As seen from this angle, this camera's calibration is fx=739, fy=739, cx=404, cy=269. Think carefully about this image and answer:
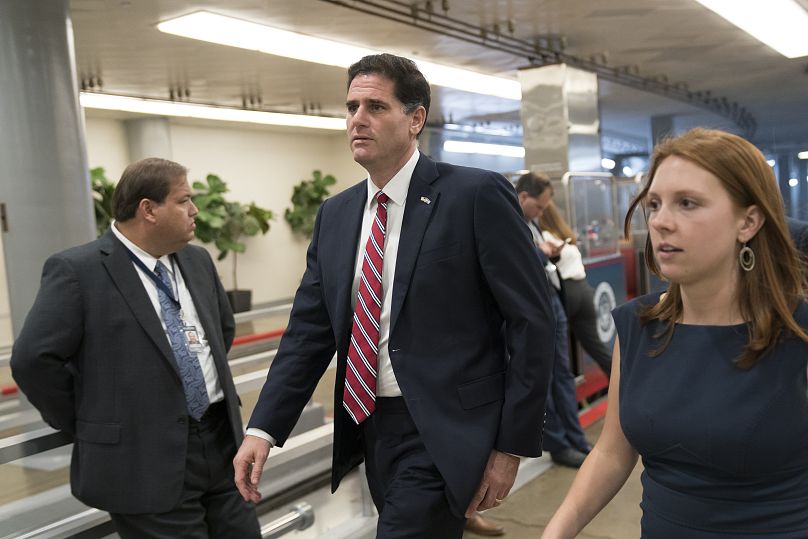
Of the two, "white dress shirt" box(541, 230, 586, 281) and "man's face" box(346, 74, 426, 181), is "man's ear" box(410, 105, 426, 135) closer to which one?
"man's face" box(346, 74, 426, 181)

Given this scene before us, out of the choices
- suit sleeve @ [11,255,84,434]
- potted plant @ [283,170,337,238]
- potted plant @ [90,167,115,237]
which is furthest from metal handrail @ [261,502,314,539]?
potted plant @ [283,170,337,238]

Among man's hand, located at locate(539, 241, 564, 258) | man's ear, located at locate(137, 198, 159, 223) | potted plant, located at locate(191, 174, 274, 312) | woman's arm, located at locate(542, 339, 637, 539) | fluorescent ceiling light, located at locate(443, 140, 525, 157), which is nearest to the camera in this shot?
woman's arm, located at locate(542, 339, 637, 539)

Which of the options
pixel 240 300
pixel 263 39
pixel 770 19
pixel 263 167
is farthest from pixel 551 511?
pixel 263 167

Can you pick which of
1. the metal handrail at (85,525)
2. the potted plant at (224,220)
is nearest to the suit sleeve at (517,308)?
the metal handrail at (85,525)

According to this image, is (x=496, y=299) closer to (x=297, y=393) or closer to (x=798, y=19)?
(x=297, y=393)

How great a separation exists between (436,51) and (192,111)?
488 cm

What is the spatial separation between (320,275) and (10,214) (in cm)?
335

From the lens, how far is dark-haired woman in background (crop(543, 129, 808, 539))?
1.36m

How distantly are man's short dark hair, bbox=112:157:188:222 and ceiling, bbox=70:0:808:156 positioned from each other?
2820mm

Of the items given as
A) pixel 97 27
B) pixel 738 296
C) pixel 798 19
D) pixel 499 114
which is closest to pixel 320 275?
pixel 738 296

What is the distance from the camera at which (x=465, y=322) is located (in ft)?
6.38

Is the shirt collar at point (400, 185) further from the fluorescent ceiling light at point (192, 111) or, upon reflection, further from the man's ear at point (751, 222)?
the fluorescent ceiling light at point (192, 111)

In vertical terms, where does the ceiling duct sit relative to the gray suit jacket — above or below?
above

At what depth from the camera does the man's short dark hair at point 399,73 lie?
6.51ft
